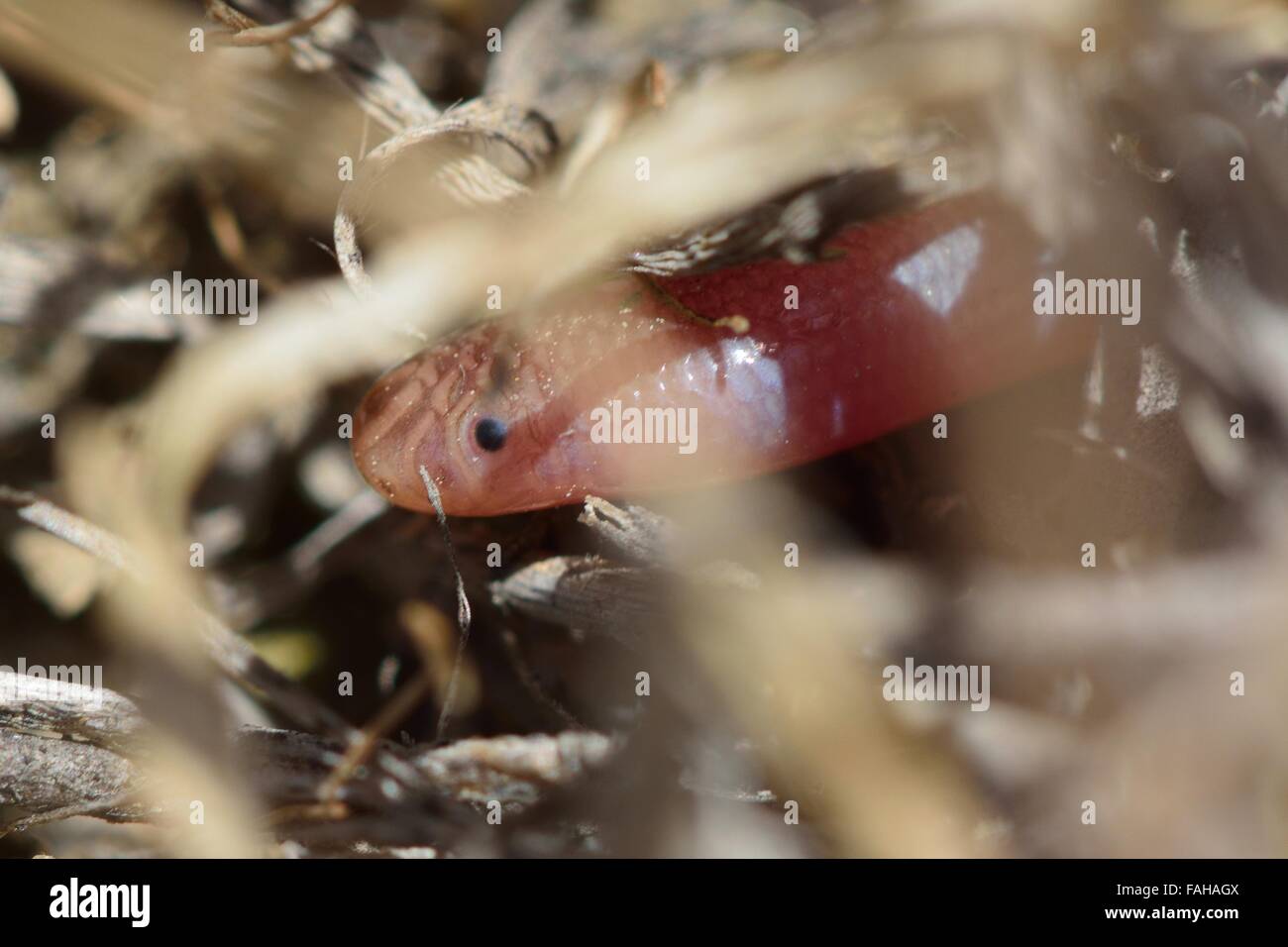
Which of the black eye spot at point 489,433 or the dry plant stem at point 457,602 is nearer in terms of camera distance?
the dry plant stem at point 457,602

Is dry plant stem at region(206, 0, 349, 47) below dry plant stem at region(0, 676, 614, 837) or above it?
above

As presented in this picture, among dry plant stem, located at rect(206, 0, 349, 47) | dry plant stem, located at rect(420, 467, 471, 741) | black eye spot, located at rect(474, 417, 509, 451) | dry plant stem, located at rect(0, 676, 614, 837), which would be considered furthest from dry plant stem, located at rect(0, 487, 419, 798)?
dry plant stem, located at rect(206, 0, 349, 47)

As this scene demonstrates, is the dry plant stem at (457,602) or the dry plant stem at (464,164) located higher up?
the dry plant stem at (464,164)

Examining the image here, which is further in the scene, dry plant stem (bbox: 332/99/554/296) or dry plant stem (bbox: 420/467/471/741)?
dry plant stem (bbox: 332/99/554/296)

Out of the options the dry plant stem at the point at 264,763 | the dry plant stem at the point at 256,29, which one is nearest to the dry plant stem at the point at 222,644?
the dry plant stem at the point at 264,763

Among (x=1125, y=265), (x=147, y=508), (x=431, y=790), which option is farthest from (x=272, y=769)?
(x=1125, y=265)

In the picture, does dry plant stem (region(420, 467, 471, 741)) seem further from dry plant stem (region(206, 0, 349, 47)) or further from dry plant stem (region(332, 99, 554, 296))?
dry plant stem (region(206, 0, 349, 47))

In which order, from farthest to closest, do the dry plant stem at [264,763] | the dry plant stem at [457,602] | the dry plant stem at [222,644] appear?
the dry plant stem at [222,644], the dry plant stem at [264,763], the dry plant stem at [457,602]

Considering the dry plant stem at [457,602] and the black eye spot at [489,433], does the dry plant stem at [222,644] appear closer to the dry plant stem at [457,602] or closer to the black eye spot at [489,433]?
the dry plant stem at [457,602]
